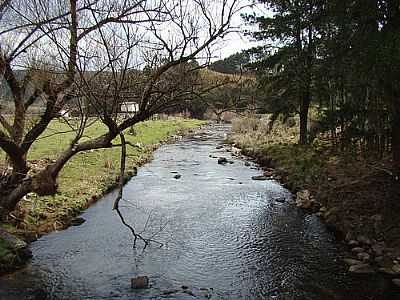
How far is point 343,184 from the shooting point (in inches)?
549

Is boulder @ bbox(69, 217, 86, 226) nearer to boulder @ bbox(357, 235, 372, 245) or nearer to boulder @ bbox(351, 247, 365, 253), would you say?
boulder @ bbox(351, 247, 365, 253)

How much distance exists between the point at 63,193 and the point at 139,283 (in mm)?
7362

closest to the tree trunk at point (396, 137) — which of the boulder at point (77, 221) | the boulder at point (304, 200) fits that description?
the boulder at point (304, 200)

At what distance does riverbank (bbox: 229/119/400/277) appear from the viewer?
31.9 ft

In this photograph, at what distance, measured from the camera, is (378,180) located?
12.8 meters

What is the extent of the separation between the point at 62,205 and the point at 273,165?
1189 cm

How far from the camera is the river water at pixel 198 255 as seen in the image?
8219 millimetres

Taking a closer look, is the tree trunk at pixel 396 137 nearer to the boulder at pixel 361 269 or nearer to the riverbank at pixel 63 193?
the boulder at pixel 361 269

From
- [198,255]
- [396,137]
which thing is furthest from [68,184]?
[396,137]

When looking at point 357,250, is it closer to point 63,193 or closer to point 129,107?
point 129,107

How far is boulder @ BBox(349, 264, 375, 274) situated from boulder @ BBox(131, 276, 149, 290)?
14.8 ft

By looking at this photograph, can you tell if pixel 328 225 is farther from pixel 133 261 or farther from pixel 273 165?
pixel 273 165

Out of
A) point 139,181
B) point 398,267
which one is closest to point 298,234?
point 398,267

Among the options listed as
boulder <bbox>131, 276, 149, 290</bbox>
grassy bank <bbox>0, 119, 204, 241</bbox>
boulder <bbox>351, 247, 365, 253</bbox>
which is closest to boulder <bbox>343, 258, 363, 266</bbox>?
boulder <bbox>351, 247, 365, 253</bbox>
